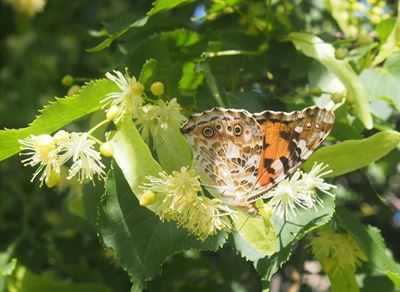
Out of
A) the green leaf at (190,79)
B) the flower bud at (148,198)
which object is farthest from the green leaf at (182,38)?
the flower bud at (148,198)

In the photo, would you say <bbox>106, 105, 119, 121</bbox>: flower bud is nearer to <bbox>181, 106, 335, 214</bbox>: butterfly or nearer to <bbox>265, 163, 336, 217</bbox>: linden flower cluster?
<bbox>181, 106, 335, 214</bbox>: butterfly

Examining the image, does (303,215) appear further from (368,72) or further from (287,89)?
(287,89)

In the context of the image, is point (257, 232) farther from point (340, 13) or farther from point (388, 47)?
point (340, 13)

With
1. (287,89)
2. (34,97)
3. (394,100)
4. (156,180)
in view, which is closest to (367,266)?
(394,100)

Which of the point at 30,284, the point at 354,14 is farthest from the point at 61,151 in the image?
the point at 354,14

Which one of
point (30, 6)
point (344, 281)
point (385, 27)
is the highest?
point (30, 6)
